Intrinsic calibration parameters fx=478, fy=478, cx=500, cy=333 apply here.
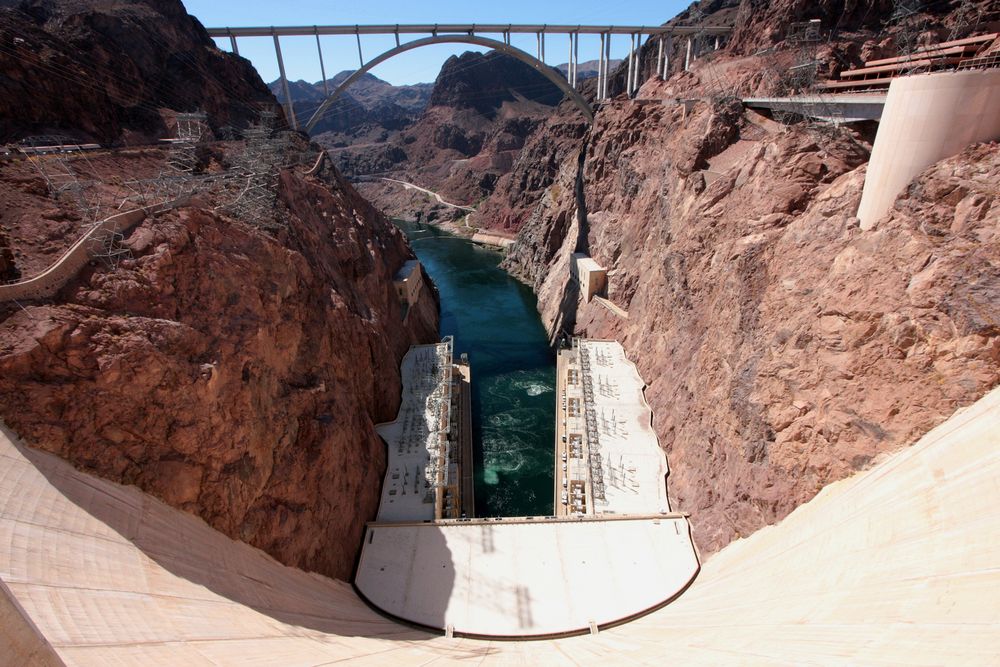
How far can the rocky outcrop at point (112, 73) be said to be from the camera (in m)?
29.8

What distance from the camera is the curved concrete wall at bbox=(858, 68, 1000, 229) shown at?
15.2 metres

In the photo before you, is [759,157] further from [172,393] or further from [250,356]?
[172,393]

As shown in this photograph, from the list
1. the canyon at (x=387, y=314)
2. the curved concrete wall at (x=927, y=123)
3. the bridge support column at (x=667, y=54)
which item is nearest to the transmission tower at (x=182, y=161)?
the canyon at (x=387, y=314)

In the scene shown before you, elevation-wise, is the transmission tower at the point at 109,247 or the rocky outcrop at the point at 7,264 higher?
the transmission tower at the point at 109,247

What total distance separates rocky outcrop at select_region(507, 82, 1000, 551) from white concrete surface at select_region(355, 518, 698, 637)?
9.38 feet

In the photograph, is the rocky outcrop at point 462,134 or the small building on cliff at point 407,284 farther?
the rocky outcrop at point 462,134

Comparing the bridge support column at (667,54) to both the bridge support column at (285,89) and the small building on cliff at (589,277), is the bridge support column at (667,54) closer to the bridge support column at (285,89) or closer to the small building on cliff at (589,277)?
the small building on cliff at (589,277)

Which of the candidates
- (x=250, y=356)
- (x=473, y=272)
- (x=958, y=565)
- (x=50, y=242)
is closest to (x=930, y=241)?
(x=958, y=565)

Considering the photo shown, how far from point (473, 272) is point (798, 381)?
195ft

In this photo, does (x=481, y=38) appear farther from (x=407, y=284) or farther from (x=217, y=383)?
(x=217, y=383)

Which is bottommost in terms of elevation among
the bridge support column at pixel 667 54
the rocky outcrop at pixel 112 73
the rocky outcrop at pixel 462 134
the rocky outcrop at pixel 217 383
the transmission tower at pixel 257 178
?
the rocky outcrop at pixel 217 383

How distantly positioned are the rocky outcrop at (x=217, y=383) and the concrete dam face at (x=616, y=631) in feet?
3.49

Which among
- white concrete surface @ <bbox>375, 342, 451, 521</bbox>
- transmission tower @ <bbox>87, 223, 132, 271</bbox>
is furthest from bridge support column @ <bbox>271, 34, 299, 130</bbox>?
transmission tower @ <bbox>87, 223, 132, 271</bbox>

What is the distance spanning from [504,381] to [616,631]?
25714 millimetres
